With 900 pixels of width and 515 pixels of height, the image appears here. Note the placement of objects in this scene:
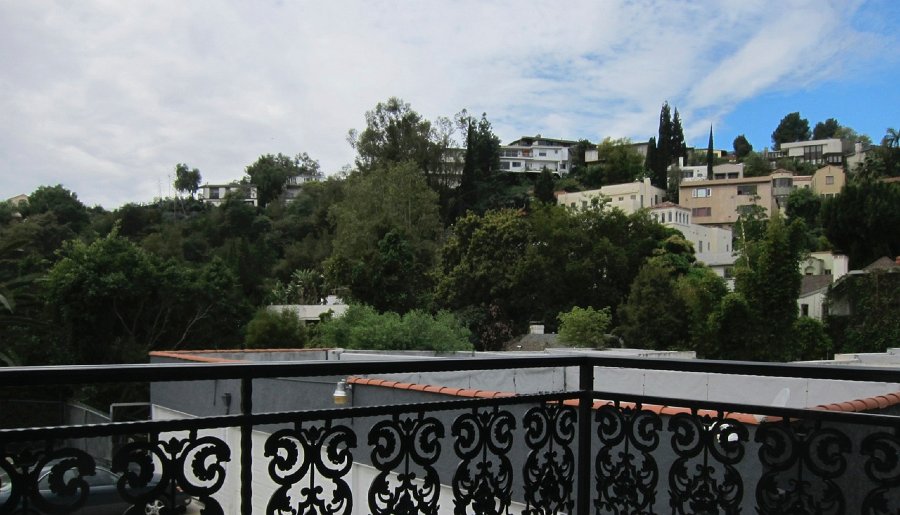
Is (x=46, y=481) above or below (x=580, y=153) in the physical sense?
below

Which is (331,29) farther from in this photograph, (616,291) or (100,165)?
(100,165)

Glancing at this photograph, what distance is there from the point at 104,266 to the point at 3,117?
10.9m

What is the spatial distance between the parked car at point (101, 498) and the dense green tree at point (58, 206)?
1579 inches

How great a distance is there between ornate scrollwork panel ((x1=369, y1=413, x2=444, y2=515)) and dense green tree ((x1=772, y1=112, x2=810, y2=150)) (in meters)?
87.4

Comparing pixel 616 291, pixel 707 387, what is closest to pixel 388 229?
pixel 616 291

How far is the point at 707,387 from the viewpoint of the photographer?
11.5 metres

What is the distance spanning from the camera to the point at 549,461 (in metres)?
2.34

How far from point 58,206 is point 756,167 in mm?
51301

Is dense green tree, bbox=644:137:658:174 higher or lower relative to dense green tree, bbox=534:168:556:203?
higher

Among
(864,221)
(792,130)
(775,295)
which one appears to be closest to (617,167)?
(864,221)

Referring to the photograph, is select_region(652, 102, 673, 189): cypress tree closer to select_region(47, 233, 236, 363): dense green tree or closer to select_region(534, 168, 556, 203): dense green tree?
select_region(534, 168, 556, 203): dense green tree

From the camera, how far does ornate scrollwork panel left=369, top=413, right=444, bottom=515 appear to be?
1893 millimetres

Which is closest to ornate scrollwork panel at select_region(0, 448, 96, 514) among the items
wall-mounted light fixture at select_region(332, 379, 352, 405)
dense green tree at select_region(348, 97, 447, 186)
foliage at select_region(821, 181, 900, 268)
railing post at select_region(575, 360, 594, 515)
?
railing post at select_region(575, 360, 594, 515)

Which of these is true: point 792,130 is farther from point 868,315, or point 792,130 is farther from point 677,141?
point 868,315
